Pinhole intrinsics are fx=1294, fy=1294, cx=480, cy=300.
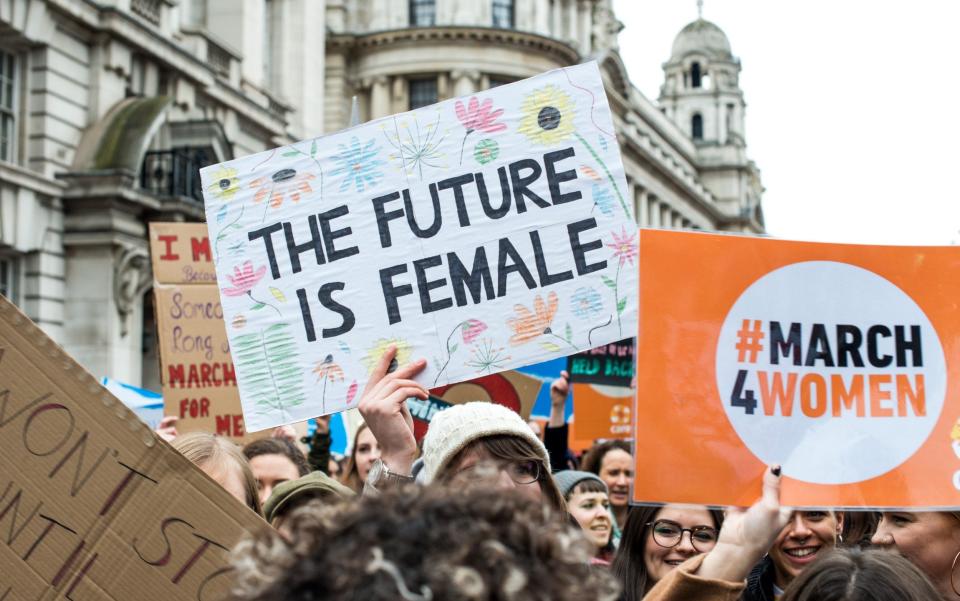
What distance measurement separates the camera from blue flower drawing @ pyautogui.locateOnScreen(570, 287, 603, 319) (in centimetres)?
359

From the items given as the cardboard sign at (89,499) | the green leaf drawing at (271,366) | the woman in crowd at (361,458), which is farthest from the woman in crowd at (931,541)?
the woman in crowd at (361,458)

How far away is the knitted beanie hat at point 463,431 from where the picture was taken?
3238 millimetres

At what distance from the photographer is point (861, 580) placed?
2.78 metres

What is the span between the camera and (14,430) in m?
2.37

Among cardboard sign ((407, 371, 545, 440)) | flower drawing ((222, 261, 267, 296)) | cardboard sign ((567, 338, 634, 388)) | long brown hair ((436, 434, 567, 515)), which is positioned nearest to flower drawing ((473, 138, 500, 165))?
flower drawing ((222, 261, 267, 296))

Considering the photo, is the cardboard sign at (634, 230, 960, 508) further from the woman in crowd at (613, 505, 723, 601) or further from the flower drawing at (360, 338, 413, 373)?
the woman in crowd at (613, 505, 723, 601)

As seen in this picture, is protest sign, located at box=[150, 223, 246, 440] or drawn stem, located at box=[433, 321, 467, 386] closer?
drawn stem, located at box=[433, 321, 467, 386]

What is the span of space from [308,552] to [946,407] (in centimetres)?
236

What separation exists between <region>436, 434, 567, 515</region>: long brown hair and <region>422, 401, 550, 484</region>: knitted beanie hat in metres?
0.01

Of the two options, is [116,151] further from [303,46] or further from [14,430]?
[14,430]

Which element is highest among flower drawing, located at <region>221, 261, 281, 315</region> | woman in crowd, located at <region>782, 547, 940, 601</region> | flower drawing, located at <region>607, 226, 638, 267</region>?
flower drawing, located at <region>607, 226, 638, 267</region>

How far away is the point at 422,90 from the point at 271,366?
40514mm

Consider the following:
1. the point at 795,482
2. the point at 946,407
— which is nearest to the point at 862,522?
the point at 946,407

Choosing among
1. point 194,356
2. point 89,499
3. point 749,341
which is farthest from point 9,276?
point 89,499
